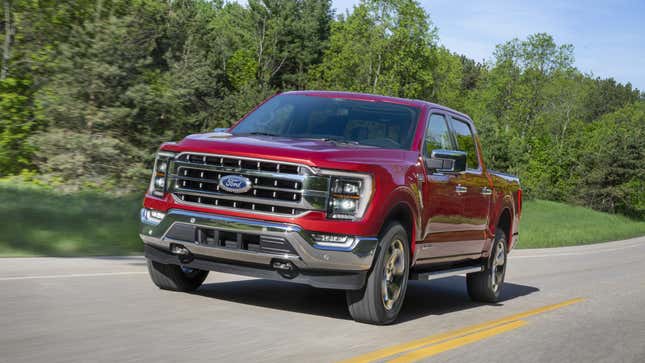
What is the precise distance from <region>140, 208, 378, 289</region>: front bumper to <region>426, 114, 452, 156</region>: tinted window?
6.12ft

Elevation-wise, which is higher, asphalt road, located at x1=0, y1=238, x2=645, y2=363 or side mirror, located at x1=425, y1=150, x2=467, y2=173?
side mirror, located at x1=425, y1=150, x2=467, y2=173

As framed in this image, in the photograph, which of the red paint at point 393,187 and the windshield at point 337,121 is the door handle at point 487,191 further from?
the windshield at point 337,121

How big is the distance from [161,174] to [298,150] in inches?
49.9

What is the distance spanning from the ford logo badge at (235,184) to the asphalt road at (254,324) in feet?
3.30

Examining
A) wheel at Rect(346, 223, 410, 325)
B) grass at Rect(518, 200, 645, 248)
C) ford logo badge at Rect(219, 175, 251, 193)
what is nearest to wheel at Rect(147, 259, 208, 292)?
ford logo badge at Rect(219, 175, 251, 193)

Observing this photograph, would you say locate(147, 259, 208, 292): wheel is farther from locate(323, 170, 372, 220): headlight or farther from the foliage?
the foliage

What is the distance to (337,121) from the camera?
28.0 ft

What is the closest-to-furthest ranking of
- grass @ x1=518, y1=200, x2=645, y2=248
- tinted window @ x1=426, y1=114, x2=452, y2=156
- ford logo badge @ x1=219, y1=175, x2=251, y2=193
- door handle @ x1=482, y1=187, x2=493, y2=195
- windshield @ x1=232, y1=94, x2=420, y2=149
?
ford logo badge @ x1=219, y1=175, x2=251, y2=193 < windshield @ x1=232, y1=94, x2=420, y2=149 < tinted window @ x1=426, y1=114, x2=452, y2=156 < door handle @ x1=482, y1=187, x2=493, y2=195 < grass @ x1=518, y1=200, x2=645, y2=248

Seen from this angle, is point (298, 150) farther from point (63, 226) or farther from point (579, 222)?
point (579, 222)

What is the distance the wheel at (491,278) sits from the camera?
10.7 m

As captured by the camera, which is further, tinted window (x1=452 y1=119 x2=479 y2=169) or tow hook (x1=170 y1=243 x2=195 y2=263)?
tinted window (x1=452 y1=119 x2=479 y2=169)

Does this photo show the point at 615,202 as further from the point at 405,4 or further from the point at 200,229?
the point at 200,229

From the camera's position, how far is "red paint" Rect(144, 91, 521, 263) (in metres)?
7.12

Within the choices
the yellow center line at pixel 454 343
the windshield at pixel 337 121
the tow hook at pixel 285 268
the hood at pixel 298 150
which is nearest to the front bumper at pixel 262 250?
the tow hook at pixel 285 268
